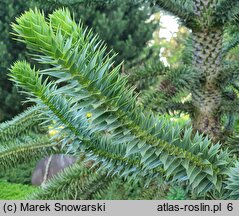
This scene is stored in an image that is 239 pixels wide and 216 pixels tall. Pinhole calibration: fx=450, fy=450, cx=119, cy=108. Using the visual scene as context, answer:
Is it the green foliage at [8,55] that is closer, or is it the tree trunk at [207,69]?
the tree trunk at [207,69]

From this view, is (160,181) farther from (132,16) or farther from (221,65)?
(132,16)

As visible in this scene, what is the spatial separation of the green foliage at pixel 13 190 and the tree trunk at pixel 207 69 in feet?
14.8

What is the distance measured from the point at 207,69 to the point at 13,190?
4968 millimetres

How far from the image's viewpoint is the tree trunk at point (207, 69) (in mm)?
1021

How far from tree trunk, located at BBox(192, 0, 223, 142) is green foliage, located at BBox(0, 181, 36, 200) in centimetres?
452

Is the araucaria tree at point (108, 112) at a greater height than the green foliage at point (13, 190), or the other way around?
the araucaria tree at point (108, 112)

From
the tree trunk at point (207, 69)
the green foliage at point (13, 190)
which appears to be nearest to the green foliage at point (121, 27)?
the green foliage at point (13, 190)

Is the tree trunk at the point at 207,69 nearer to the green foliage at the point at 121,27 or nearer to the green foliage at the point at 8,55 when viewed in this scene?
the green foliage at the point at 121,27

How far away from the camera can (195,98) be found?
43.7 inches

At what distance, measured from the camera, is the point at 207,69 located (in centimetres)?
106

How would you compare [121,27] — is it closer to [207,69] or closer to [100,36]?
[100,36]

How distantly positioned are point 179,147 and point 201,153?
32 millimetres

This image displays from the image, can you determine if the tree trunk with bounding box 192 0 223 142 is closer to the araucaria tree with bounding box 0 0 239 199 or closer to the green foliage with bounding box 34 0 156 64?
the araucaria tree with bounding box 0 0 239 199

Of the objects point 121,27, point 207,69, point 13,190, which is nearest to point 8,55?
point 121,27
